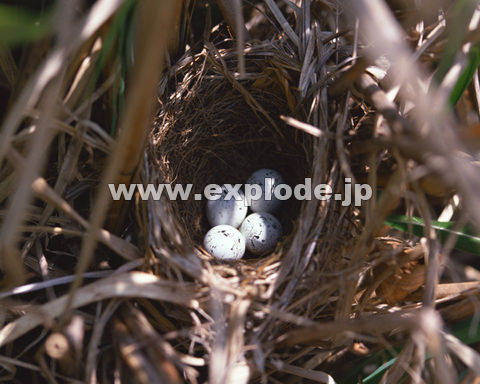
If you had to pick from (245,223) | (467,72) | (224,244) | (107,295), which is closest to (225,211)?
(245,223)

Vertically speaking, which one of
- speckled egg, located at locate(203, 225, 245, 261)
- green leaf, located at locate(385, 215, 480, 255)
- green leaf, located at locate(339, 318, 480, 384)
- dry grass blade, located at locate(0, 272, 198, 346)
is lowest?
green leaf, located at locate(339, 318, 480, 384)

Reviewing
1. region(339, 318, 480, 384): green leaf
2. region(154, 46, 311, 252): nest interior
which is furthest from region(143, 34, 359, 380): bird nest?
region(339, 318, 480, 384): green leaf

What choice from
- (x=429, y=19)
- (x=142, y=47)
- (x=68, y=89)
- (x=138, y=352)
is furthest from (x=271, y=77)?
(x=138, y=352)

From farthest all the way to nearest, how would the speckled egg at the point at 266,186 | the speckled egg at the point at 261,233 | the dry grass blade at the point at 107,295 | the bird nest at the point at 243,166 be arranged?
the speckled egg at the point at 266,186
the speckled egg at the point at 261,233
the bird nest at the point at 243,166
the dry grass blade at the point at 107,295

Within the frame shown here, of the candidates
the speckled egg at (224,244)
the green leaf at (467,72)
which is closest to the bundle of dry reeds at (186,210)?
the green leaf at (467,72)

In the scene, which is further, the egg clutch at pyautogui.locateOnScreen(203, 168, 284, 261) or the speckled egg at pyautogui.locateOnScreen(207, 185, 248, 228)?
the speckled egg at pyautogui.locateOnScreen(207, 185, 248, 228)

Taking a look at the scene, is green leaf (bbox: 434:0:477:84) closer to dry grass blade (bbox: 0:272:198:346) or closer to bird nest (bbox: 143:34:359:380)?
bird nest (bbox: 143:34:359:380)

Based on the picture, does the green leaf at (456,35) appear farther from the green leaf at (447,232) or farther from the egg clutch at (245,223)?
the egg clutch at (245,223)
